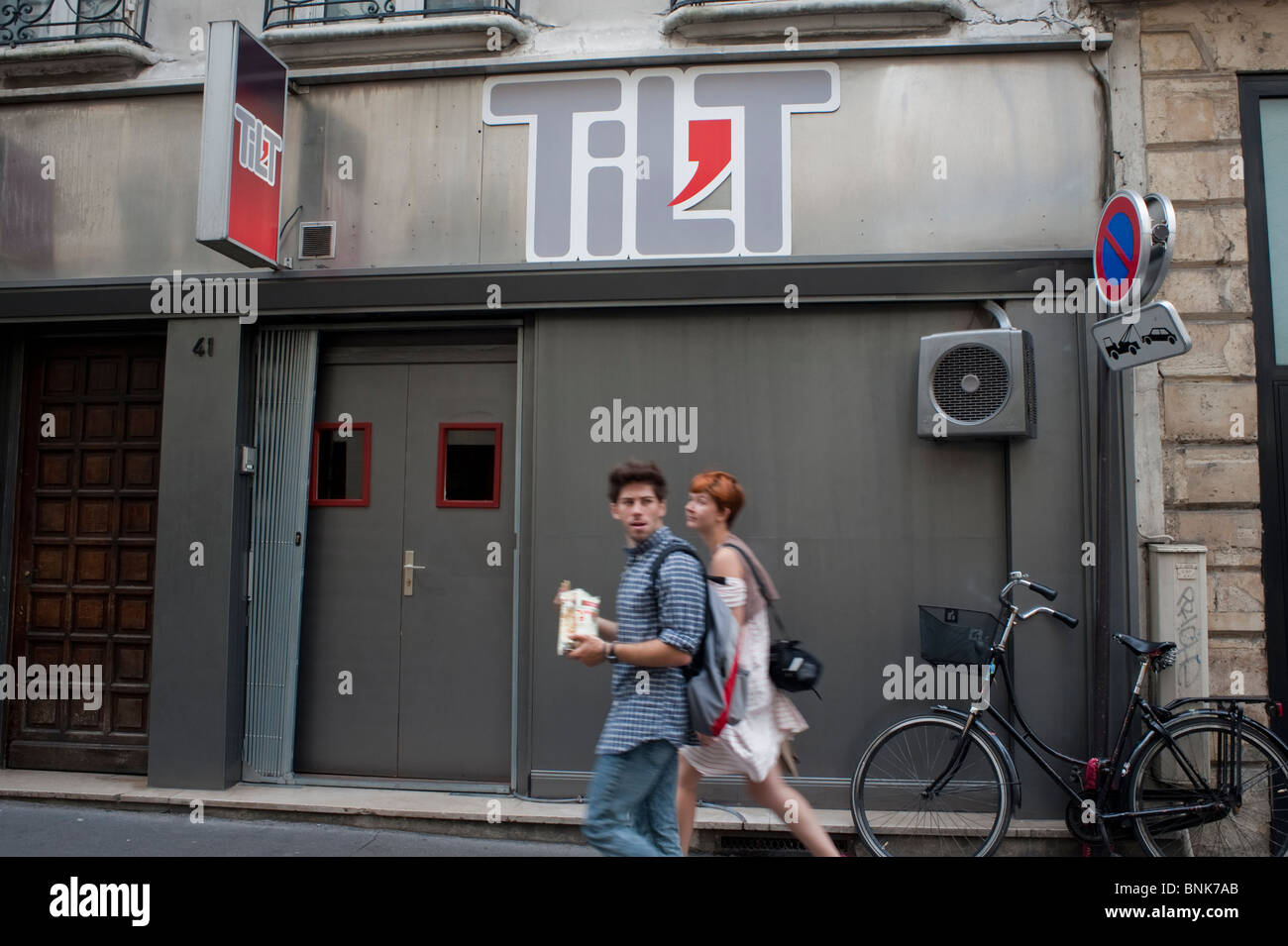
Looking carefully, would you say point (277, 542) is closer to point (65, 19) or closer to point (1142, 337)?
point (65, 19)

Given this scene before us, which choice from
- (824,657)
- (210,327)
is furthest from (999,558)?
(210,327)

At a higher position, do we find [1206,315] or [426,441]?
[1206,315]

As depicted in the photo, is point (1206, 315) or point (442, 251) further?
point (442, 251)

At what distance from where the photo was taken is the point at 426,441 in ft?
20.6

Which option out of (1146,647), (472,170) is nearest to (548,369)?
(472,170)

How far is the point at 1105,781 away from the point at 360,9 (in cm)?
703

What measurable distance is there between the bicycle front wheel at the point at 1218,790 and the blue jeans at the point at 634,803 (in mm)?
2875

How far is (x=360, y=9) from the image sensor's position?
21.8ft

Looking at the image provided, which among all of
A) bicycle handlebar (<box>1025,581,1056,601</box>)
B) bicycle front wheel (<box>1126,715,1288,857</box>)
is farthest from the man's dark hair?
bicycle front wheel (<box>1126,715,1288,857</box>)

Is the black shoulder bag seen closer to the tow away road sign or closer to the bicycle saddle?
the bicycle saddle

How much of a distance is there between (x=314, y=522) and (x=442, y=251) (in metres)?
2.07

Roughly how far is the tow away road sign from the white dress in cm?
239

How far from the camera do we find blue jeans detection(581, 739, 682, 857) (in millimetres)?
3307

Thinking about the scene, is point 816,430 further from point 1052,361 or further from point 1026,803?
point 1026,803
